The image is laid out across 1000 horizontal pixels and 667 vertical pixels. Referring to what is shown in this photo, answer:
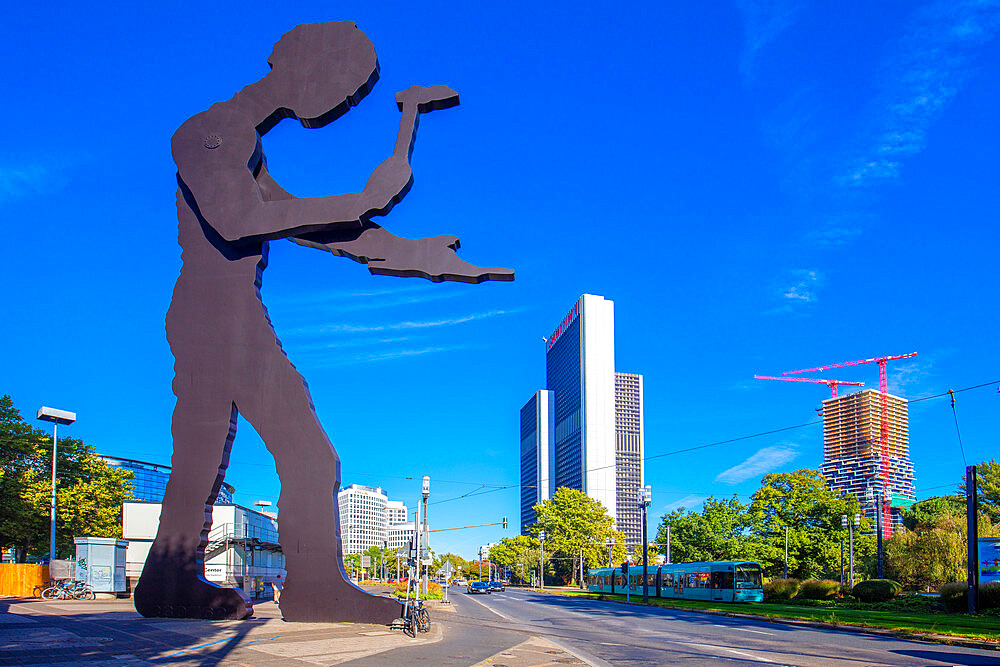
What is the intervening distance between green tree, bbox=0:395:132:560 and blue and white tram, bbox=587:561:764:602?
1390 inches

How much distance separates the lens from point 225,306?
743 inches

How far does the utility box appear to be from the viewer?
3064 centimetres

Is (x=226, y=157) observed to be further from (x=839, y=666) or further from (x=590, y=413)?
(x=590, y=413)

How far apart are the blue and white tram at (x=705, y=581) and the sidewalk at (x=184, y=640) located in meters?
32.5

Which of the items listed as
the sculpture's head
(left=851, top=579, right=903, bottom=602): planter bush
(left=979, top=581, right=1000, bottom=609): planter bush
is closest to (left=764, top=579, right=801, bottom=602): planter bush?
(left=851, top=579, right=903, bottom=602): planter bush

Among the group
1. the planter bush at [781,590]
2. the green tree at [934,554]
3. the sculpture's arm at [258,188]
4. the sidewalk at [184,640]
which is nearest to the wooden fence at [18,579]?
the sidewalk at [184,640]

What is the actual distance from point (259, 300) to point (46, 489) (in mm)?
30797

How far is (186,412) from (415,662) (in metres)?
9.44

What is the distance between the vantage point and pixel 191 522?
17750 millimetres

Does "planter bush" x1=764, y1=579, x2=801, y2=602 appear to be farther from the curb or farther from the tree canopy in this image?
the curb

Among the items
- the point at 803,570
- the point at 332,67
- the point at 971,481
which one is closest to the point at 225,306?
the point at 332,67

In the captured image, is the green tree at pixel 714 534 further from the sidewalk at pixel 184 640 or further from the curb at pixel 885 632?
the sidewalk at pixel 184 640

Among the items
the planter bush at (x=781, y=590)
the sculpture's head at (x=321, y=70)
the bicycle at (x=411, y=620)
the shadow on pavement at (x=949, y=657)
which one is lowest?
the planter bush at (x=781, y=590)

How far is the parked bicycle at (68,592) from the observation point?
94.2ft
